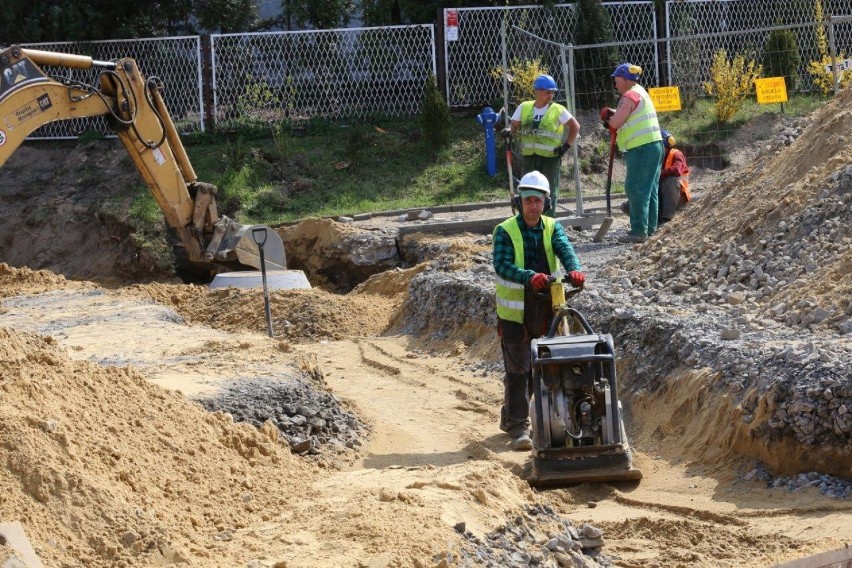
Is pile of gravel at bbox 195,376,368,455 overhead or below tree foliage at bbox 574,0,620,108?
below

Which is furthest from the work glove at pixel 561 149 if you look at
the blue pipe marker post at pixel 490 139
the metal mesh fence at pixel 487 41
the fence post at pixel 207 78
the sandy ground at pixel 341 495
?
the fence post at pixel 207 78

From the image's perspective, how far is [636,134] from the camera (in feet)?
43.2

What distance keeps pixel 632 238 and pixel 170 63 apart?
9.78 m

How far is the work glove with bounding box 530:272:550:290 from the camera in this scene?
313 inches

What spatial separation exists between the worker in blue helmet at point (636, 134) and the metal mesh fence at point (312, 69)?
305 inches

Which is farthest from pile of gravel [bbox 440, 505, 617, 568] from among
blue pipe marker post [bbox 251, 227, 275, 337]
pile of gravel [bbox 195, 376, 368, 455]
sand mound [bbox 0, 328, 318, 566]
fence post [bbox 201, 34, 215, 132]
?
→ fence post [bbox 201, 34, 215, 132]

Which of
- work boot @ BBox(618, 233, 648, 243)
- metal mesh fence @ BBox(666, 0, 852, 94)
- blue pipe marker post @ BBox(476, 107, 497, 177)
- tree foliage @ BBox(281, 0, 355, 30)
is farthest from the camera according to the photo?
tree foliage @ BBox(281, 0, 355, 30)

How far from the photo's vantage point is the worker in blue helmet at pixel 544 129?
13203 millimetres

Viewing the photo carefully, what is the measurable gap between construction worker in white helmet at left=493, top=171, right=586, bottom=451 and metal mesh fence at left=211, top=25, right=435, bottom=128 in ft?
41.1

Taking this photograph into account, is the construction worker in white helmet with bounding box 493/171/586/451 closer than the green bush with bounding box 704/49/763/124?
Yes

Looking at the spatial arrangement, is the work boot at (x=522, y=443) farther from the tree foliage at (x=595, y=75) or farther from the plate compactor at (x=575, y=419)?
the tree foliage at (x=595, y=75)

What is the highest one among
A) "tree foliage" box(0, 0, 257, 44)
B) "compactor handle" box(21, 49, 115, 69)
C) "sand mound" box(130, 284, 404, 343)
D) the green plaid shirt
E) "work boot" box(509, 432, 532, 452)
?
"tree foliage" box(0, 0, 257, 44)

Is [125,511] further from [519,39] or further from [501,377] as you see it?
[519,39]

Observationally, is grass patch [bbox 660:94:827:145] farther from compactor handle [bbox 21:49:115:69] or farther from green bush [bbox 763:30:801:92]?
compactor handle [bbox 21:49:115:69]
